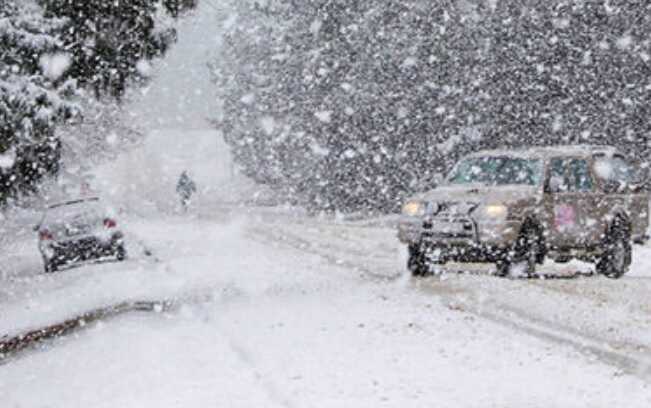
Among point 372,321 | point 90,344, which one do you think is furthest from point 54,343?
point 372,321

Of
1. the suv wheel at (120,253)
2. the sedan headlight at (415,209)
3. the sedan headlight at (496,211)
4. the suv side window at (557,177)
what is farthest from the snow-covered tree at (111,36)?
the suv side window at (557,177)

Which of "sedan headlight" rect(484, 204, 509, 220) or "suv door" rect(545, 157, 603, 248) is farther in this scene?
"suv door" rect(545, 157, 603, 248)

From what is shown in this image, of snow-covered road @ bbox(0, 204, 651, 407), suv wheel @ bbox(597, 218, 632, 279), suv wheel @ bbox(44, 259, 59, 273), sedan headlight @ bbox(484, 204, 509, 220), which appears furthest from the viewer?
suv wheel @ bbox(44, 259, 59, 273)

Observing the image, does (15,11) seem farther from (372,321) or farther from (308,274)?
(372,321)

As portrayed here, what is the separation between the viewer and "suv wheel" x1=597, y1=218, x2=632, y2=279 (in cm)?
1644

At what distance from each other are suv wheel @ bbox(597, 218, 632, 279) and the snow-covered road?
12.3 inches

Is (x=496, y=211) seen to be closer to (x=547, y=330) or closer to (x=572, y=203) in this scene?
(x=572, y=203)

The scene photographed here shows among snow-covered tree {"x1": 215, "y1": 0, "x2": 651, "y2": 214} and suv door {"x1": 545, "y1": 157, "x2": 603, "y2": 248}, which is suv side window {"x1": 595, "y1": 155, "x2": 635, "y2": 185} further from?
snow-covered tree {"x1": 215, "y1": 0, "x2": 651, "y2": 214}

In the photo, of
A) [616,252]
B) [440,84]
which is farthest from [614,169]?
[440,84]

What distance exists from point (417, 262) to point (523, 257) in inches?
65.5

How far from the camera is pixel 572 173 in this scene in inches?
643

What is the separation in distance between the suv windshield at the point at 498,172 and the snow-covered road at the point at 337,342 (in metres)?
1.64

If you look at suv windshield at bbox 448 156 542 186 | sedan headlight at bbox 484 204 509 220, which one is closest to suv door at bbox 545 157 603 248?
suv windshield at bbox 448 156 542 186

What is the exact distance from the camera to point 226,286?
1577 centimetres
